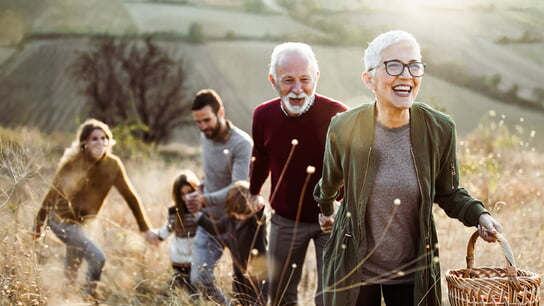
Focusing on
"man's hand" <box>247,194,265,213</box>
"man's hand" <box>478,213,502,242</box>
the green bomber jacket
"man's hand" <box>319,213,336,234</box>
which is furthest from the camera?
"man's hand" <box>247,194,265,213</box>

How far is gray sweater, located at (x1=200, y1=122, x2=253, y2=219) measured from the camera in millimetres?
5441

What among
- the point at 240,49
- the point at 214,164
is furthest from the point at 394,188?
the point at 240,49

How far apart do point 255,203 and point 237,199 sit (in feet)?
0.82

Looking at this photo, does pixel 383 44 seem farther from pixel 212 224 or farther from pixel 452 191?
pixel 212 224

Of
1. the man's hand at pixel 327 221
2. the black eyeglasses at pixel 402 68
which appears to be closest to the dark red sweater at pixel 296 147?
the man's hand at pixel 327 221

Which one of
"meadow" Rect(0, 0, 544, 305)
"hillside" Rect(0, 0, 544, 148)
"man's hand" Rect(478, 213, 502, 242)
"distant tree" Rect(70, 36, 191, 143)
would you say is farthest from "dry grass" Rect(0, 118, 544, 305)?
"hillside" Rect(0, 0, 544, 148)

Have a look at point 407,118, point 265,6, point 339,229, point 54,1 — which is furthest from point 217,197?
point 265,6

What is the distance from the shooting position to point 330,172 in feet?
10.6

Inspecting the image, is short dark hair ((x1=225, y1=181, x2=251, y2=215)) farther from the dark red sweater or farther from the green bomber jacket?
the green bomber jacket

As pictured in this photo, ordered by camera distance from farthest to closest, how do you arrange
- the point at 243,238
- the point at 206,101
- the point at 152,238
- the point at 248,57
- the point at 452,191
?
the point at 248,57 < the point at 152,238 < the point at 206,101 < the point at 243,238 < the point at 452,191

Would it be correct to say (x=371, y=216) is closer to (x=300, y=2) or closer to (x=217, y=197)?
(x=217, y=197)

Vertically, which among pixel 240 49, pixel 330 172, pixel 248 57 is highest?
pixel 240 49

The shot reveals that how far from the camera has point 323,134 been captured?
14.1 ft

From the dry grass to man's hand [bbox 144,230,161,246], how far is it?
10cm
